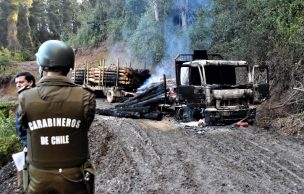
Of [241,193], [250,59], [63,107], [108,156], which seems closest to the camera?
[63,107]

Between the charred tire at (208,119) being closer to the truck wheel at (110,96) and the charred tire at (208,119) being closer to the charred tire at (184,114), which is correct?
the charred tire at (184,114)

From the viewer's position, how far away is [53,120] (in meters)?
2.82

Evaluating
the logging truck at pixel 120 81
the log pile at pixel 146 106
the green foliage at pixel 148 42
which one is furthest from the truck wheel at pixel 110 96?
the green foliage at pixel 148 42

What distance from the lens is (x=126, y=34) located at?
117ft

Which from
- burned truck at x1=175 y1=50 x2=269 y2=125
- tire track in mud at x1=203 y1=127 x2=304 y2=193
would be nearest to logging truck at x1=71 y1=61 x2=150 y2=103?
burned truck at x1=175 y1=50 x2=269 y2=125

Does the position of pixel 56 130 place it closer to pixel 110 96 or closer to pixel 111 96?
pixel 111 96

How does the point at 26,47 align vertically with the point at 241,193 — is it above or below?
above

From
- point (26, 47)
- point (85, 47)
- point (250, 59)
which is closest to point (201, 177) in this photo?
point (250, 59)

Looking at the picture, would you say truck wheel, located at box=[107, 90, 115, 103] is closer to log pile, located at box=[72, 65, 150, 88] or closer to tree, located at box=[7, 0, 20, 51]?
log pile, located at box=[72, 65, 150, 88]

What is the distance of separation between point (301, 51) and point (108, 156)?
8.45 m

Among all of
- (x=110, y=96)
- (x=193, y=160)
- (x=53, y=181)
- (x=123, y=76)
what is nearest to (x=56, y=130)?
(x=53, y=181)

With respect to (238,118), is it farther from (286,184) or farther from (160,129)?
(286,184)

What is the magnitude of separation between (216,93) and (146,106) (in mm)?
3768

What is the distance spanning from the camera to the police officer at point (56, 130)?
111 inches
